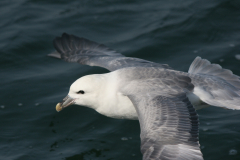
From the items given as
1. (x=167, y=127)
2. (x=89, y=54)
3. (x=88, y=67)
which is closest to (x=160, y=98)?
(x=167, y=127)

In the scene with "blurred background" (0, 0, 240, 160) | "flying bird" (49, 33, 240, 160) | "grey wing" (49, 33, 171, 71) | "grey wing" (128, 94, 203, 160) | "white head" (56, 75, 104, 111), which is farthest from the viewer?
"grey wing" (49, 33, 171, 71)

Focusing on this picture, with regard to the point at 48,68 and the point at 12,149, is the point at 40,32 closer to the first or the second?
the point at 48,68

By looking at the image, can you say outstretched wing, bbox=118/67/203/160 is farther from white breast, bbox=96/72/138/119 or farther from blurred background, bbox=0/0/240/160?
blurred background, bbox=0/0/240/160

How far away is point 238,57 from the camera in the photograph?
835 centimetres

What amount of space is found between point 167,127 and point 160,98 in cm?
60

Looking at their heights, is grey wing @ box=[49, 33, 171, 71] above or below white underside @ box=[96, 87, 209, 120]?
above

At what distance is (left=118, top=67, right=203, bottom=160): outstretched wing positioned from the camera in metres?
4.69

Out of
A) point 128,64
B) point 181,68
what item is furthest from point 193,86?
point 181,68

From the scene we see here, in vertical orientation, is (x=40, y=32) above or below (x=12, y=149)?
above

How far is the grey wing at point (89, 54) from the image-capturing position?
7160mm

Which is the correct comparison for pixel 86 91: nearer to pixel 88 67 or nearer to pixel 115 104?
pixel 115 104

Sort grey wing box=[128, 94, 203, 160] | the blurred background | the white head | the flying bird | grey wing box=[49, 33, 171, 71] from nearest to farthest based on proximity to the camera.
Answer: grey wing box=[128, 94, 203, 160]
the flying bird
the white head
the blurred background
grey wing box=[49, 33, 171, 71]

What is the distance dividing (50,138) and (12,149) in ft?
2.20

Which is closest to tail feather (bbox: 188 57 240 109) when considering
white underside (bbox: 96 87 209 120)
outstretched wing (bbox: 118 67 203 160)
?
white underside (bbox: 96 87 209 120)
